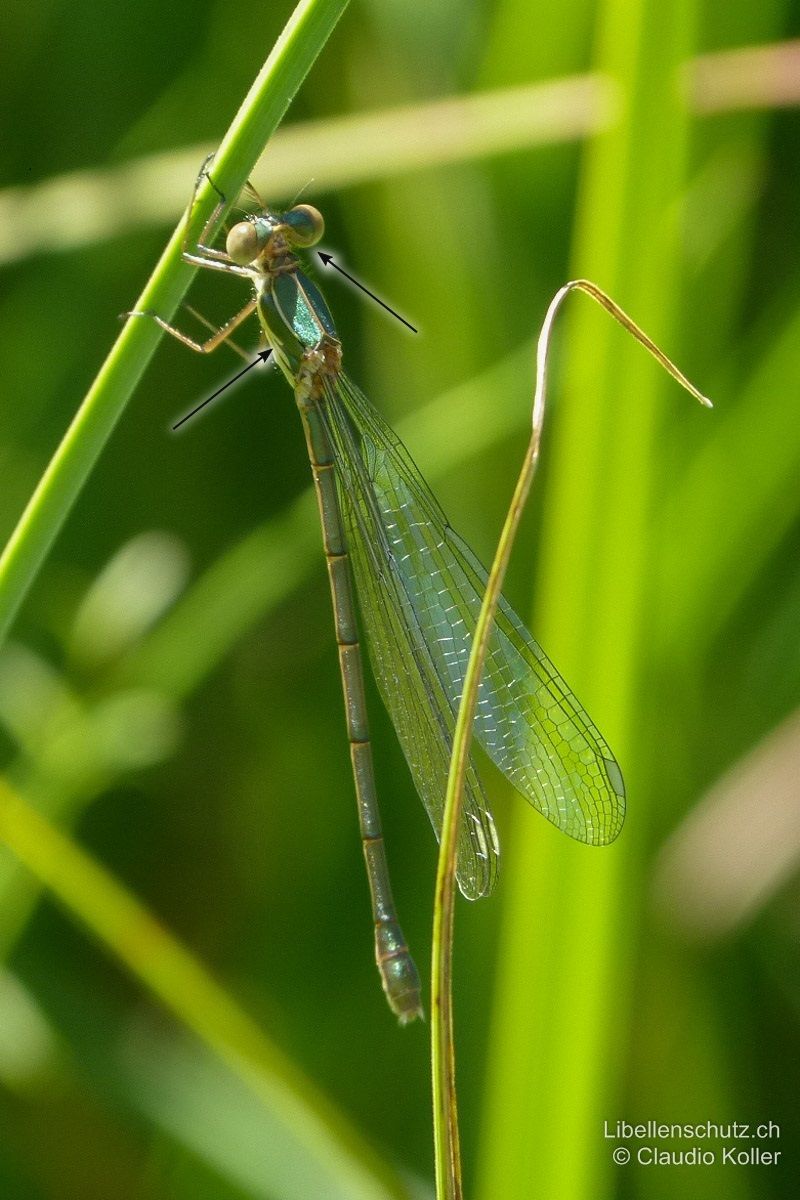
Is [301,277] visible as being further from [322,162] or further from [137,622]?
[137,622]

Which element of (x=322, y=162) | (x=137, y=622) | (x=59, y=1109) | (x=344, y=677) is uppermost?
(x=322, y=162)

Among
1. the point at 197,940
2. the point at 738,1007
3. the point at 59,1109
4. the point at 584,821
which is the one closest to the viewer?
the point at 584,821

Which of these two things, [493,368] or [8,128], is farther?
[8,128]

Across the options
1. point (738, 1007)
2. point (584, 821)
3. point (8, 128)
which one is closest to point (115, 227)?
point (8, 128)

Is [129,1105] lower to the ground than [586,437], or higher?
lower

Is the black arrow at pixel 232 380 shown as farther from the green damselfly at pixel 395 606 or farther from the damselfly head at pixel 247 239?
the damselfly head at pixel 247 239

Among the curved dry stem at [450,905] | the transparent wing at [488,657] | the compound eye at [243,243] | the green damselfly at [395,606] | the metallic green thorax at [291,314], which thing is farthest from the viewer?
the metallic green thorax at [291,314]

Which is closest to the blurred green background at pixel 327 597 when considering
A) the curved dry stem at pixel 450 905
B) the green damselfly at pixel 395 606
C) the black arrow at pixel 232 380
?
the green damselfly at pixel 395 606

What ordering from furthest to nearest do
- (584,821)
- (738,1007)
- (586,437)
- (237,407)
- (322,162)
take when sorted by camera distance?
(237,407) → (738,1007) → (322,162) → (584,821) → (586,437)
